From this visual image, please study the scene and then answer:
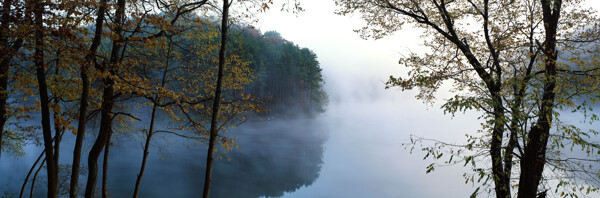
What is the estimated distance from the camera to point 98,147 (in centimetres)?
693

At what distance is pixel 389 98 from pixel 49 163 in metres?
124

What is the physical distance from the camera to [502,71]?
257 inches

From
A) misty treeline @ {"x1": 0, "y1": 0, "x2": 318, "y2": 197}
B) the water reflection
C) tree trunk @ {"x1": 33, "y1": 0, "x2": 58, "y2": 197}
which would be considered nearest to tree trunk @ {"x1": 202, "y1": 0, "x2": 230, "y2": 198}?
misty treeline @ {"x1": 0, "y1": 0, "x2": 318, "y2": 197}

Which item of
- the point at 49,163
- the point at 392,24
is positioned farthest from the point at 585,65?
the point at 49,163

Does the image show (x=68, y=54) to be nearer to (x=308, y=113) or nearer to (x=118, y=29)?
(x=118, y=29)

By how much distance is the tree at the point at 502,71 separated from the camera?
4.07m

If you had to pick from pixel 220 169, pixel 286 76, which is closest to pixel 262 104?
pixel 220 169

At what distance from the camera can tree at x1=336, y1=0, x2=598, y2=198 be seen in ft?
13.4

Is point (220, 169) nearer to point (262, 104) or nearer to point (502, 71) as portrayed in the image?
point (262, 104)

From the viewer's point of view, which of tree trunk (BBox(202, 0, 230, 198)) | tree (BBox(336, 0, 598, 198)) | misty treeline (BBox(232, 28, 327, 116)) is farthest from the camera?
misty treeline (BBox(232, 28, 327, 116))

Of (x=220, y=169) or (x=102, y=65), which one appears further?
(x=220, y=169)

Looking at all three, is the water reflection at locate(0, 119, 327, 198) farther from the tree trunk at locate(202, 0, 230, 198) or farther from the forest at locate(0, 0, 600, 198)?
the tree trunk at locate(202, 0, 230, 198)

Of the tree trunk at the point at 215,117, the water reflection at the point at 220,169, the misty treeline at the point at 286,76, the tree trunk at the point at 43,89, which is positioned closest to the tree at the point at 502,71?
the tree trunk at the point at 215,117

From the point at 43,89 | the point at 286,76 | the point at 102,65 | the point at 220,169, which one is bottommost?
the point at 220,169
